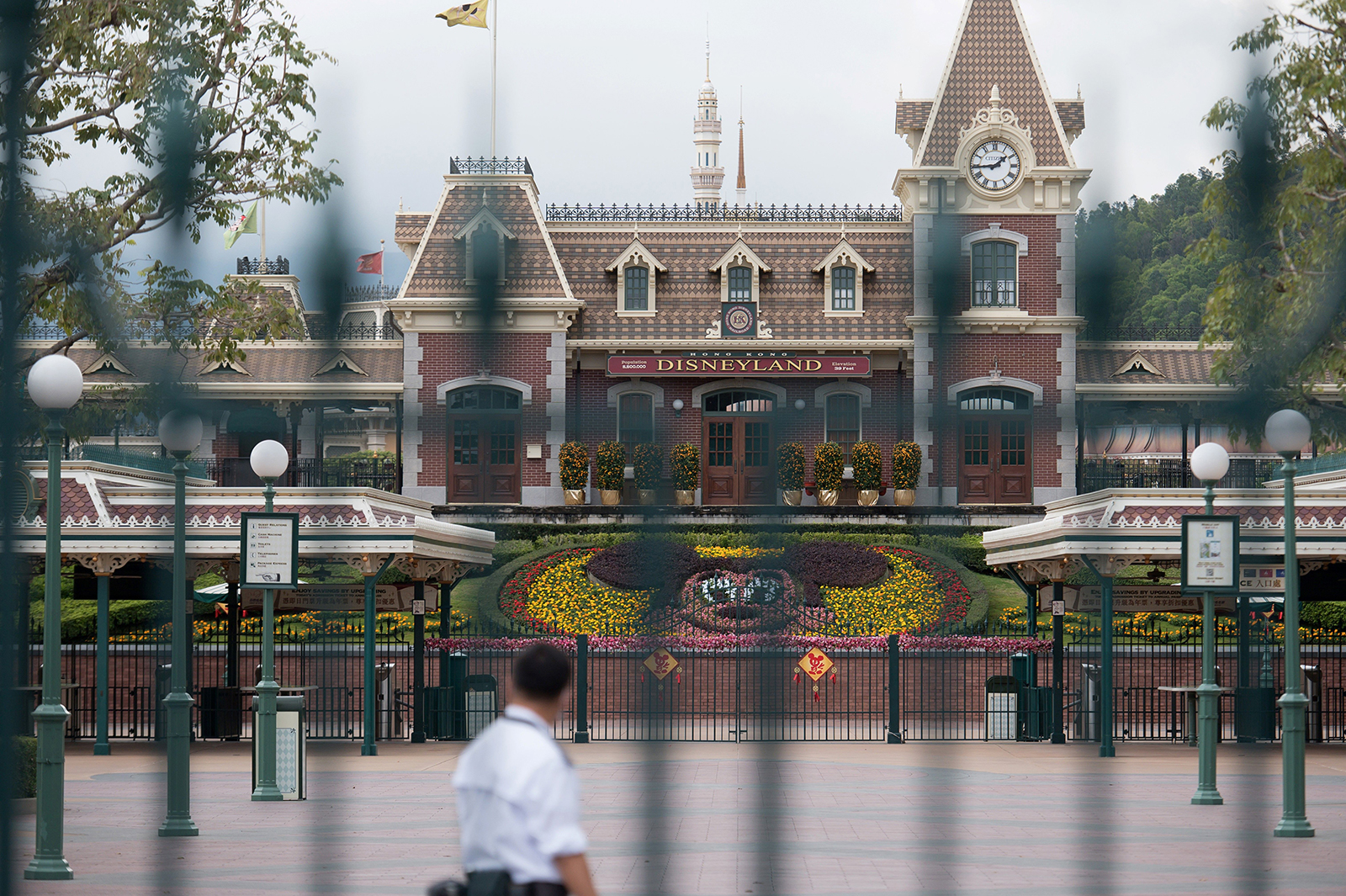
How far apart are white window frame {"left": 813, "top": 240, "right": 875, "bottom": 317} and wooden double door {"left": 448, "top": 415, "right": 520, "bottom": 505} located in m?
28.8

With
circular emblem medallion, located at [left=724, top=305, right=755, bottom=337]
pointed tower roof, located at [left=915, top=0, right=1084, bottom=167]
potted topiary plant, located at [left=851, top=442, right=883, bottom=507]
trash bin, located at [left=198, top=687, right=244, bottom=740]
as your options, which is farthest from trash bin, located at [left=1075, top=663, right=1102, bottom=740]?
circular emblem medallion, located at [left=724, top=305, right=755, bottom=337]

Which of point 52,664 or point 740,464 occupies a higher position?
point 740,464

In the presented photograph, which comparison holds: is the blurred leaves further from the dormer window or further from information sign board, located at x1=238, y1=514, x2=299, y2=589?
the dormer window

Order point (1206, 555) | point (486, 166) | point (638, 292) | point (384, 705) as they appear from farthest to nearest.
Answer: point (638, 292), point (384, 705), point (1206, 555), point (486, 166)

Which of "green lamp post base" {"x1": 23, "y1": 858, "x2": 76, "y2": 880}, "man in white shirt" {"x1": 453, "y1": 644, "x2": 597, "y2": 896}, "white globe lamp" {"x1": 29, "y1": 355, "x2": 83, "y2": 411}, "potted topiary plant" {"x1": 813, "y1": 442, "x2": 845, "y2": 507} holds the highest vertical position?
"white globe lamp" {"x1": 29, "y1": 355, "x2": 83, "y2": 411}

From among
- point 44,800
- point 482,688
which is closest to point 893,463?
point 44,800

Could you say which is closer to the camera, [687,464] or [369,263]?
[369,263]

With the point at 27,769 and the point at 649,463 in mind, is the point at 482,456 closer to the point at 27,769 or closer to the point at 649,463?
the point at 649,463

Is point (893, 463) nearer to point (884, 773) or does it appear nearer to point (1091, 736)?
point (884, 773)

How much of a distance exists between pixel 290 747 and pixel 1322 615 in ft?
58.3

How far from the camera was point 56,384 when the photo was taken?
857 centimetres

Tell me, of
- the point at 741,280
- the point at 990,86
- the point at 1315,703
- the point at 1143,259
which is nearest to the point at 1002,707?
the point at 1315,703

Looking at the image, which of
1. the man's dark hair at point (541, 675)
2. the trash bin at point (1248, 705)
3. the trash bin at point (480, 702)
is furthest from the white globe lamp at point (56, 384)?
the trash bin at point (1248, 705)

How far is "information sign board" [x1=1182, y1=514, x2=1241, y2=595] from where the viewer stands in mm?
12070
